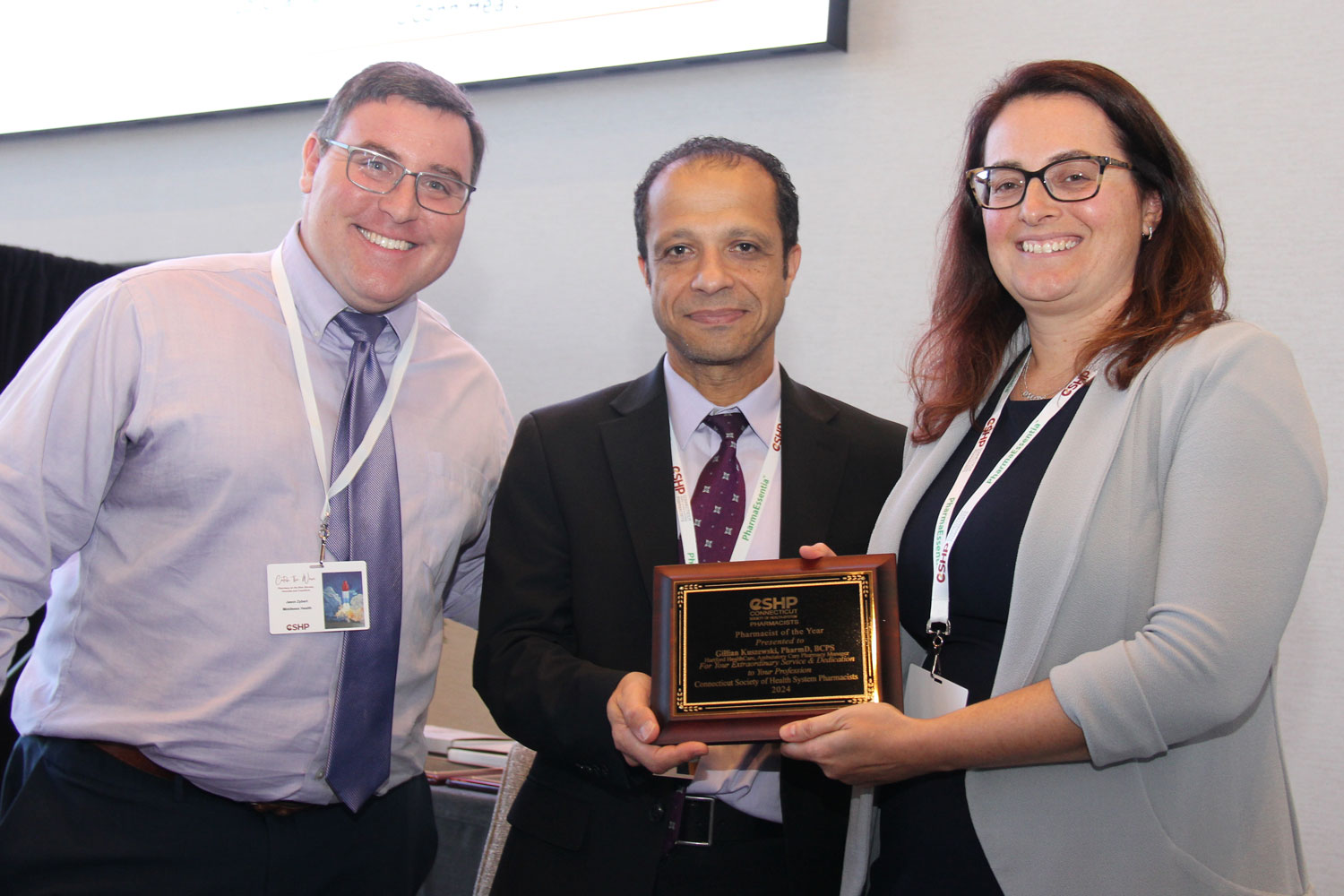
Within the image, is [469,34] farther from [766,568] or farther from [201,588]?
[766,568]

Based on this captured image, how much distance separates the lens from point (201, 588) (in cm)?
199

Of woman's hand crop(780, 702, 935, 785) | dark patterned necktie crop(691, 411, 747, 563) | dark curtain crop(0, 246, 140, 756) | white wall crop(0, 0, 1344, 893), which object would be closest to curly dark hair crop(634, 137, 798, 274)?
dark patterned necktie crop(691, 411, 747, 563)

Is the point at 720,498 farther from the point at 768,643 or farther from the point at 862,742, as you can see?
the point at 862,742

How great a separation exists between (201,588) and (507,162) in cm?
248

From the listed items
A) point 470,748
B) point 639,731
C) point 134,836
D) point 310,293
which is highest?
point 310,293

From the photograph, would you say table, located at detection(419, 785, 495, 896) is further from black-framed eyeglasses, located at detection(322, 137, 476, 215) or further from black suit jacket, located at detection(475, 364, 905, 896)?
black-framed eyeglasses, located at detection(322, 137, 476, 215)

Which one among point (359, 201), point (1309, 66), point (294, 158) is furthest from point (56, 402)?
point (1309, 66)

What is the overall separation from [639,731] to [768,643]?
0.25 metres

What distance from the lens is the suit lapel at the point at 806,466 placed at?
194 cm

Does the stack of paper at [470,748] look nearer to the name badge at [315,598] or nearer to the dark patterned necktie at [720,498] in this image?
the name badge at [315,598]

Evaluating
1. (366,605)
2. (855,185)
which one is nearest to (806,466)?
(366,605)

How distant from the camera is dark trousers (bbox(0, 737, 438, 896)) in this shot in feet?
6.08

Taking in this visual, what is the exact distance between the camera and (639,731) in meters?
1.62

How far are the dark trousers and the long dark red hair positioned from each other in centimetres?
147
